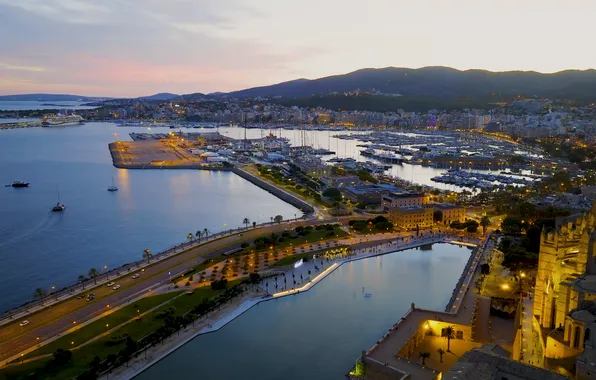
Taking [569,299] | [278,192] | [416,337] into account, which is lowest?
[278,192]

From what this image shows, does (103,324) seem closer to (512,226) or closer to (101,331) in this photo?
(101,331)

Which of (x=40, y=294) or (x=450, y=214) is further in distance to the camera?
(x=450, y=214)

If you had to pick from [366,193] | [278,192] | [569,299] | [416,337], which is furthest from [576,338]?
[278,192]

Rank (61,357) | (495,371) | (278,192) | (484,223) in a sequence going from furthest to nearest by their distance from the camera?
1. (278,192)
2. (484,223)
3. (61,357)
4. (495,371)

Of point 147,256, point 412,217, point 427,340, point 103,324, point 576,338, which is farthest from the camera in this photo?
point 412,217

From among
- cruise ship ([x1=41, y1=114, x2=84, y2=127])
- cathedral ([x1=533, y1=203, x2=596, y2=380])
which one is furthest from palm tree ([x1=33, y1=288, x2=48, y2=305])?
cruise ship ([x1=41, y1=114, x2=84, y2=127])

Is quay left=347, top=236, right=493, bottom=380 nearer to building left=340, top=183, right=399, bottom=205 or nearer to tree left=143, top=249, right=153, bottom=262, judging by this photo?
tree left=143, top=249, right=153, bottom=262
